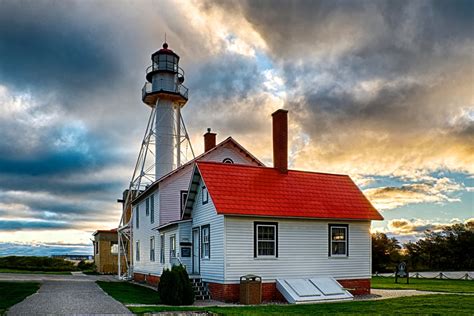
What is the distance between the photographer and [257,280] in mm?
19047

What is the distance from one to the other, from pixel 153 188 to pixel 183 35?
9907mm

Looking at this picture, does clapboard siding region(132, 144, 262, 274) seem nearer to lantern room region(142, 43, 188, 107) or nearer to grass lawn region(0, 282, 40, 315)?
grass lawn region(0, 282, 40, 315)

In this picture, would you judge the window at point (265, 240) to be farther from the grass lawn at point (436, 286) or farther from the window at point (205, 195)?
the grass lawn at point (436, 286)

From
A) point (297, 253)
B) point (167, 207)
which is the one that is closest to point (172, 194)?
point (167, 207)

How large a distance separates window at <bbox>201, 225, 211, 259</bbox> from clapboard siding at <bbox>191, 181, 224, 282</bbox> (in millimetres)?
170

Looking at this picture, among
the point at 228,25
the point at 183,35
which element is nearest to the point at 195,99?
the point at 183,35

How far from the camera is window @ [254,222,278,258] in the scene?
1971 centimetres

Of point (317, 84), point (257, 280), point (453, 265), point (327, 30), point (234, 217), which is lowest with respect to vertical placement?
point (453, 265)

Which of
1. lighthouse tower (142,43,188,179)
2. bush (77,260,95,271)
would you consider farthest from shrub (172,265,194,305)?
bush (77,260,95,271)

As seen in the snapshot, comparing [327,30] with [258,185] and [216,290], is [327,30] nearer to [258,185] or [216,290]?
[258,185]

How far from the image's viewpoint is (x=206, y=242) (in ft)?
68.7

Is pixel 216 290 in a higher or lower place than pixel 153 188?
lower

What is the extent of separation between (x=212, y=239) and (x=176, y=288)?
10.3ft

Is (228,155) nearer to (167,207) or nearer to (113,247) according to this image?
(167,207)
